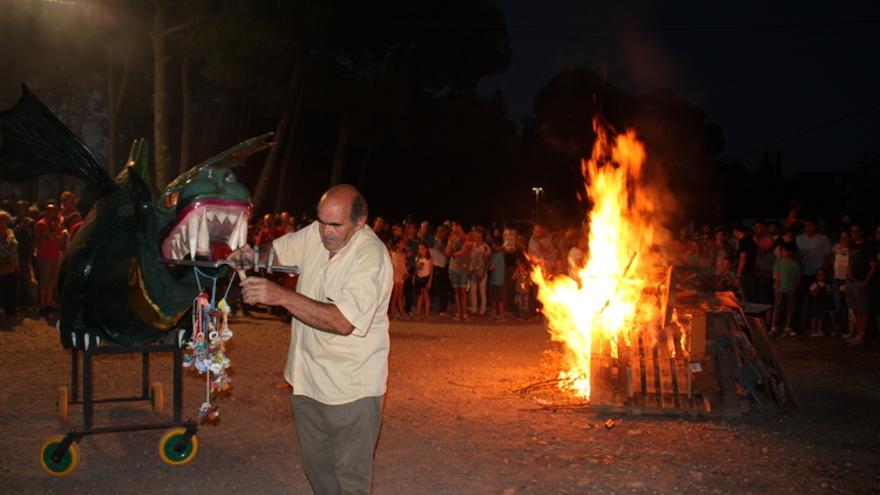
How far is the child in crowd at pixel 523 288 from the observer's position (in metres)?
14.9

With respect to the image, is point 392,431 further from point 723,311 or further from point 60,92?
point 60,92

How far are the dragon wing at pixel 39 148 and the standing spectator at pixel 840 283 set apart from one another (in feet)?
36.5

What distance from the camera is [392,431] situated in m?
6.58

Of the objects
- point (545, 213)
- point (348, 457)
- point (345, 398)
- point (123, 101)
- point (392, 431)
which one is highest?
point (123, 101)

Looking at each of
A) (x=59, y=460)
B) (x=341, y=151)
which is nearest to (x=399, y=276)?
(x=59, y=460)

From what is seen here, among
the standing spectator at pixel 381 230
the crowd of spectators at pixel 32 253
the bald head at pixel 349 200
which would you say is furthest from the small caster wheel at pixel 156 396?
the standing spectator at pixel 381 230

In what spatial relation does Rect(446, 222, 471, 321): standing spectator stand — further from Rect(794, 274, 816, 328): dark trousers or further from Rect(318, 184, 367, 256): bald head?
Rect(318, 184, 367, 256): bald head

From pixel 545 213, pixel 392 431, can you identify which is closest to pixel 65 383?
pixel 392 431

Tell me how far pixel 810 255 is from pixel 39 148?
1205 cm

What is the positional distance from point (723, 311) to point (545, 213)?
85.2 ft

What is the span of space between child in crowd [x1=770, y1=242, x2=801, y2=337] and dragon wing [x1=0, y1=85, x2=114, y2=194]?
11090 millimetres

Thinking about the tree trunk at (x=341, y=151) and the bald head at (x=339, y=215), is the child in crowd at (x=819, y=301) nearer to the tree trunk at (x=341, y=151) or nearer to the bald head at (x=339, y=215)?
the bald head at (x=339, y=215)

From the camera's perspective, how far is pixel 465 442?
6266mm

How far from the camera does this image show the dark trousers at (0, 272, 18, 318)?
1155 centimetres
